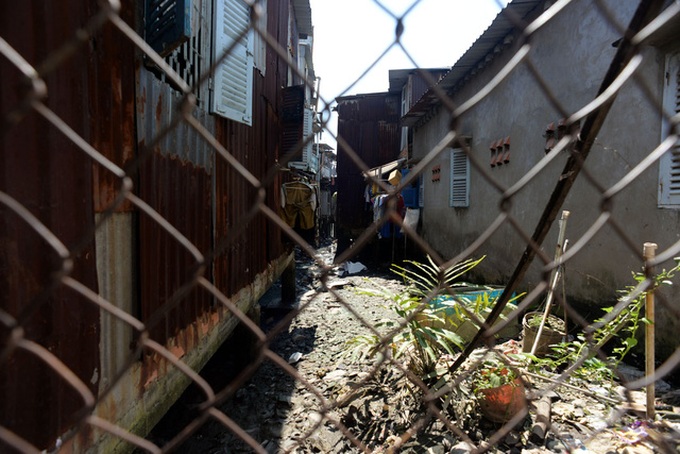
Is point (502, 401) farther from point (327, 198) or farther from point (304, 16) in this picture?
point (327, 198)

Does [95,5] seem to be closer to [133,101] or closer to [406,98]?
[133,101]

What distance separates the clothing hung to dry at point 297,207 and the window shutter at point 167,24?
466 cm

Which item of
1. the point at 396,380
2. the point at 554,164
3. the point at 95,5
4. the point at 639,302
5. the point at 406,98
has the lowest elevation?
the point at 396,380

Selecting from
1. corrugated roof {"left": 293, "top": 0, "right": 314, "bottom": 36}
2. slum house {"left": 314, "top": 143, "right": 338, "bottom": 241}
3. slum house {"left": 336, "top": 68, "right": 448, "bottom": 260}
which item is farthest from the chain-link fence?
slum house {"left": 314, "top": 143, "right": 338, "bottom": 241}

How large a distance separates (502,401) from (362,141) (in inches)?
512

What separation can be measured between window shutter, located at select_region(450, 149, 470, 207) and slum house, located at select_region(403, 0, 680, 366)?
0.15 ft

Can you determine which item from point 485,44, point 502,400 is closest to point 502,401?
point 502,400

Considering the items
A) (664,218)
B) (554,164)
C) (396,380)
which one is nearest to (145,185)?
(396,380)

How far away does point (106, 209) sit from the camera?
3.12 feet

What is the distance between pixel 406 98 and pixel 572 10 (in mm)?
9029

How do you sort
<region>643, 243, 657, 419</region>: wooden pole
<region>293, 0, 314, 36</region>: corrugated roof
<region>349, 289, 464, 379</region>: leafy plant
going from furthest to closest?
<region>293, 0, 314, 36</region>: corrugated roof < <region>349, 289, 464, 379</region>: leafy plant < <region>643, 243, 657, 419</region>: wooden pole

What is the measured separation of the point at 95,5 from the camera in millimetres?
1612

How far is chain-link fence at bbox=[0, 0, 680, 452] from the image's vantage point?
2.63 feet

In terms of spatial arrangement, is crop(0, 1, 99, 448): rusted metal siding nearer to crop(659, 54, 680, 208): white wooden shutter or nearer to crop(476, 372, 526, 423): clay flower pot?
crop(476, 372, 526, 423): clay flower pot
